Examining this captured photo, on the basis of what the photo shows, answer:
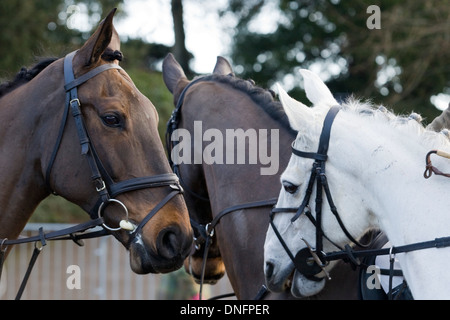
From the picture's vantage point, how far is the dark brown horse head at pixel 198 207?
453cm

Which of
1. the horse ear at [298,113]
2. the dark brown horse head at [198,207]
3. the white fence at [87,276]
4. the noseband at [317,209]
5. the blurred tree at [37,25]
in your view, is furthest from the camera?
the blurred tree at [37,25]

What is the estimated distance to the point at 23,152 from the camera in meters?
3.29

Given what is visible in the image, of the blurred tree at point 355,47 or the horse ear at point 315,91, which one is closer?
the horse ear at point 315,91

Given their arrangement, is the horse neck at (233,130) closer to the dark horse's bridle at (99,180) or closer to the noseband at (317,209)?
the noseband at (317,209)

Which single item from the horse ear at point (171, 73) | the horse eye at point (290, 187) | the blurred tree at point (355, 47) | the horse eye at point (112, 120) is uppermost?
the blurred tree at point (355, 47)

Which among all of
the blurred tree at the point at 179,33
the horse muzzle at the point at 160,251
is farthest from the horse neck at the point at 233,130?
the blurred tree at the point at 179,33

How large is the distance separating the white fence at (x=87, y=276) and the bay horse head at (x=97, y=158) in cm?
560

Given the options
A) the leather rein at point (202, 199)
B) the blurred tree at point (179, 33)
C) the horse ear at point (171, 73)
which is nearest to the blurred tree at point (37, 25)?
the blurred tree at point (179, 33)

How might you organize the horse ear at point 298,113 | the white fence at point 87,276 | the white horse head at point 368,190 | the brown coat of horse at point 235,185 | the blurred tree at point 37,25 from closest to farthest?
1. the white horse head at point 368,190
2. the horse ear at point 298,113
3. the brown coat of horse at point 235,185
4. the white fence at point 87,276
5. the blurred tree at point 37,25

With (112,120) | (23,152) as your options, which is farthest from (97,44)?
(23,152)

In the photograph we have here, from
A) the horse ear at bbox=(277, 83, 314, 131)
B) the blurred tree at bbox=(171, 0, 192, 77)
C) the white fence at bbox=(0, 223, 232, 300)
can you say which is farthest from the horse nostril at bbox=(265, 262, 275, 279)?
the blurred tree at bbox=(171, 0, 192, 77)

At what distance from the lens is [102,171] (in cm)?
318

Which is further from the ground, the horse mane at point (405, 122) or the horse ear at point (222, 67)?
the horse ear at point (222, 67)
